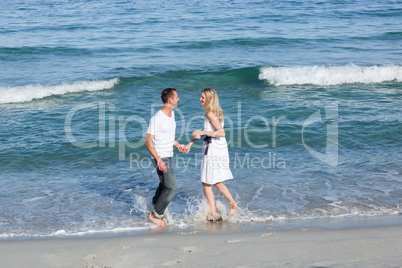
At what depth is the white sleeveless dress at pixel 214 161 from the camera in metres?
5.90

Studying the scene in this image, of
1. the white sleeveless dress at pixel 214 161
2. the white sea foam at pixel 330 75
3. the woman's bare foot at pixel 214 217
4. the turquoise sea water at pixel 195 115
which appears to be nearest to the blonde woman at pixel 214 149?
the white sleeveless dress at pixel 214 161

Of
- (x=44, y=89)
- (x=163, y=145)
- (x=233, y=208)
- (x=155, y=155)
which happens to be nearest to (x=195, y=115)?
(x=44, y=89)

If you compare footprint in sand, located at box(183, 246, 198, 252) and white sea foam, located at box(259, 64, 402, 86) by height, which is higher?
white sea foam, located at box(259, 64, 402, 86)

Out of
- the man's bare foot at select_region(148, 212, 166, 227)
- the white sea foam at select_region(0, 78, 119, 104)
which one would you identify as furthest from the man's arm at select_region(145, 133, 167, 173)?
the white sea foam at select_region(0, 78, 119, 104)

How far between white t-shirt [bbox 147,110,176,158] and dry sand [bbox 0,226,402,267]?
1111 mm

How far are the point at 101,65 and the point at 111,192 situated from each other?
1082cm

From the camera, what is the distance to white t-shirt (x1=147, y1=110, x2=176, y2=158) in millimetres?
5680

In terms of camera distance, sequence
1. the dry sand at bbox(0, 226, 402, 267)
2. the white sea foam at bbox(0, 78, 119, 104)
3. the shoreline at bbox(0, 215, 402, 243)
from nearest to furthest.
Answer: the dry sand at bbox(0, 226, 402, 267), the shoreline at bbox(0, 215, 402, 243), the white sea foam at bbox(0, 78, 119, 104)

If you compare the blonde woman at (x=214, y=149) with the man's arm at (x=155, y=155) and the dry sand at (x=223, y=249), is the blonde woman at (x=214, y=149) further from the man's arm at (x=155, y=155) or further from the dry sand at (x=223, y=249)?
the dry sand at (x=223, y=249)

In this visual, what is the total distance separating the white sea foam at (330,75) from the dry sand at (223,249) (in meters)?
9.88

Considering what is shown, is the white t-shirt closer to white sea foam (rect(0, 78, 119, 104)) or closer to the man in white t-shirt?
the man in white t-shirt

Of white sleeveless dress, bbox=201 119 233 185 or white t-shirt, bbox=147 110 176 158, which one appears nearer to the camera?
white t-shirt, bbox=147 110 176 158

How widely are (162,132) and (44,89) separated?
30.9 ft

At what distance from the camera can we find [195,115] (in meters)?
11.6
